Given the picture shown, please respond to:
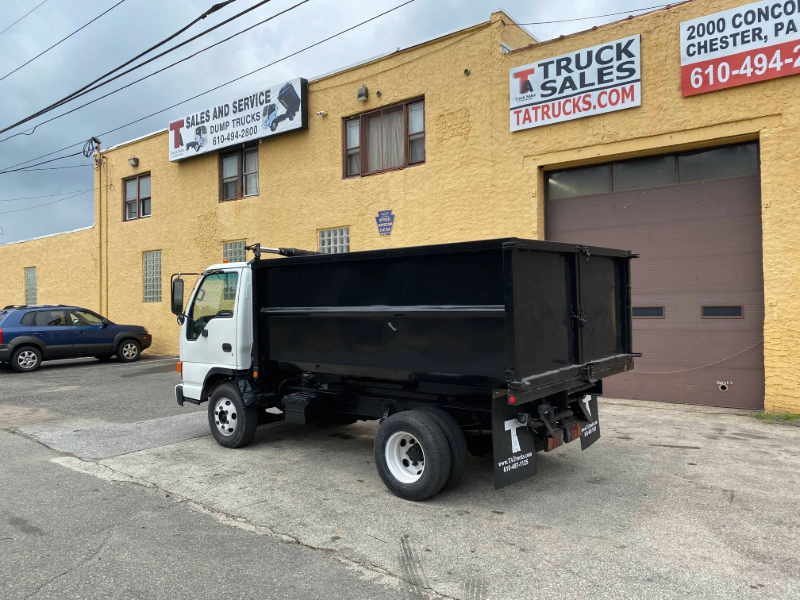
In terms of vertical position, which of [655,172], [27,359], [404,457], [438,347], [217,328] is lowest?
[404,457]

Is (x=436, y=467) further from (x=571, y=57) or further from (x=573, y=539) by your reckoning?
(x=571, y=57)

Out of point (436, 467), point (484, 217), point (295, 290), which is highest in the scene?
point (484, 217)

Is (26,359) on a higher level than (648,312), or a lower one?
lower

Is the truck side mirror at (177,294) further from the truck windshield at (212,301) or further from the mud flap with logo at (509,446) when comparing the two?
the mud flap with logo at (509,446)

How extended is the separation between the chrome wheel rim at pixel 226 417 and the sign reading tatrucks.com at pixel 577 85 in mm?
6999

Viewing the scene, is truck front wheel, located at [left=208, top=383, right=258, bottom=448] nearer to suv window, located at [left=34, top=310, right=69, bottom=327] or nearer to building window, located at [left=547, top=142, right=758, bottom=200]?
building window, located at [left=547, top=142, right=758, bottom=200]

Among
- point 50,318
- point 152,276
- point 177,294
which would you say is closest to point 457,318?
point 177,294

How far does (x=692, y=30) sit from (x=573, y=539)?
26.3ft

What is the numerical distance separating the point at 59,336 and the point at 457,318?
14.4 meters

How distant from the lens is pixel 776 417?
8.35 meters

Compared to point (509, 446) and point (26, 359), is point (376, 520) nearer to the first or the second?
point (509, 446)

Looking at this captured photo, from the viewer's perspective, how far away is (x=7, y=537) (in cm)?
439

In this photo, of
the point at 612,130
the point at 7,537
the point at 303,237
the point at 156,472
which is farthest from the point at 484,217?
the point at 7,537

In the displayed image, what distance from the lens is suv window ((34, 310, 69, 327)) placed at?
1552 centimetres
